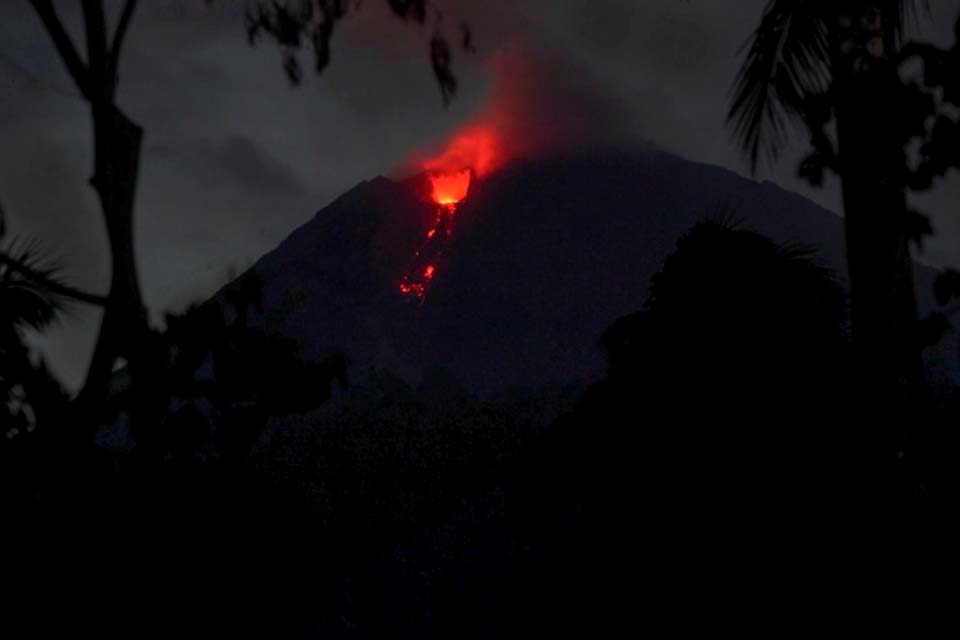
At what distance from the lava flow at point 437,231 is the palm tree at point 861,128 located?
13199 centimetres

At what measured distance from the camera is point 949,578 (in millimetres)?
3055

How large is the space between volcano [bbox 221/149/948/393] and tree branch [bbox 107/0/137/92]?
10824 centimetres

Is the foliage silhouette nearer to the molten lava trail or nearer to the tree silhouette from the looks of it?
the tree silhouette

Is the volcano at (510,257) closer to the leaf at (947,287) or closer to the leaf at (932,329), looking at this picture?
the leaf at (932,329)

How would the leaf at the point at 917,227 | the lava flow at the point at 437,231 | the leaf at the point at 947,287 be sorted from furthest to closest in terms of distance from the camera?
the lava flow at the point at 437,231, the leaf at the point at 917,227, the leaf at the point at 947,287

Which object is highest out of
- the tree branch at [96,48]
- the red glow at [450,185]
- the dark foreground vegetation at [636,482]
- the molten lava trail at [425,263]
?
the red glow at [450,185]

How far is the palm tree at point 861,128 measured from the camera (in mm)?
2377

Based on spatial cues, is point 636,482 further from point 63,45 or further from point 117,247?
point 63,45

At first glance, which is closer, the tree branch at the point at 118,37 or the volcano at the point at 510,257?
the tree branch at the point at 118,37

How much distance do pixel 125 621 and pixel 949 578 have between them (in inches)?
112

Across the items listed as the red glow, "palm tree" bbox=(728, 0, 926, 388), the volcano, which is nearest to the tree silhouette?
"palm tree" bbox=(728, 0, 926, 388)

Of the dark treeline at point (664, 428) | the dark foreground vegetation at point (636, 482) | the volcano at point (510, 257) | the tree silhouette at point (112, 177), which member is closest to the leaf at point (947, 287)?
the dark treeline at point (664, 428)

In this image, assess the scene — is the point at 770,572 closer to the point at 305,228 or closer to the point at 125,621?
the point at 125,621

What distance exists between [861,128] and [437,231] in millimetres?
152431
